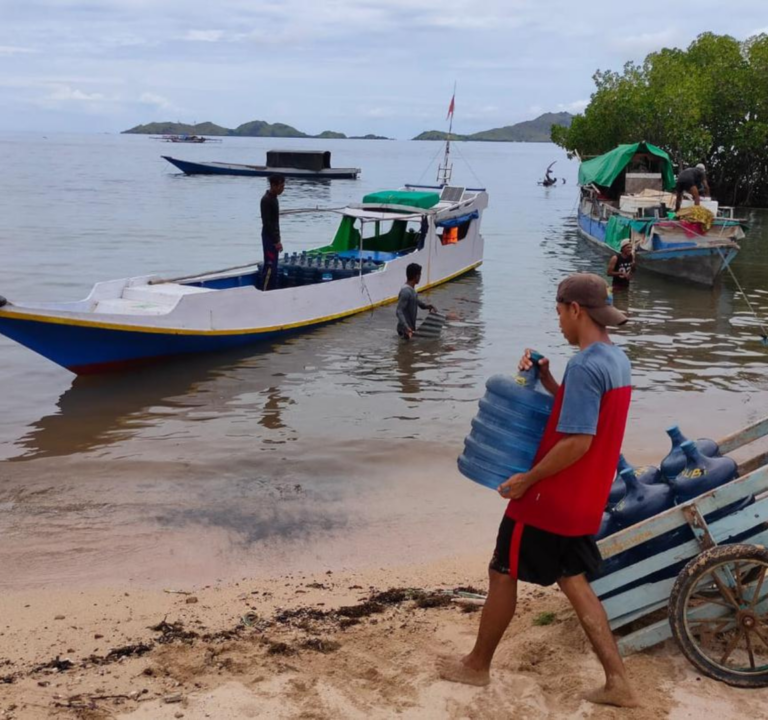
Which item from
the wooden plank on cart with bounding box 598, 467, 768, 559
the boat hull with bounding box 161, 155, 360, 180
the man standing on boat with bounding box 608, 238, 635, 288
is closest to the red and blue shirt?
the wooden plank on cart with bounding box 598, 467, 768, 559

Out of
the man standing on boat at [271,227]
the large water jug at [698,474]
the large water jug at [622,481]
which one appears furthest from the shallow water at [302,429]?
the large water jug at [698,474]

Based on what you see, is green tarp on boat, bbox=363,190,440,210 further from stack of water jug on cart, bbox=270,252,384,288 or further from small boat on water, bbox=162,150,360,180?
small boat on water, bbox=162,150,360,180

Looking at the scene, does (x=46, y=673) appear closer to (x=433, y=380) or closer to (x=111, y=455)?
(x=111, y=455)

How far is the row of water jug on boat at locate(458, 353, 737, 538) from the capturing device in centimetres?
369

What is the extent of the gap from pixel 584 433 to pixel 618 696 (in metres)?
1.11

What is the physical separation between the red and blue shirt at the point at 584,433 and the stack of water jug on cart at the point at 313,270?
11.4m

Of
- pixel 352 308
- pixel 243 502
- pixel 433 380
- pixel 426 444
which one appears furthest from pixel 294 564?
pixel 352 308

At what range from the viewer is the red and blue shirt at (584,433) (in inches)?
129

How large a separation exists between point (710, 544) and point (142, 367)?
8.89m

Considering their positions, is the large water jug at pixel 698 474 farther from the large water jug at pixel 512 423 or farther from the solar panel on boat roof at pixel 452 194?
the solar panel on boat roof at pixel 452 194

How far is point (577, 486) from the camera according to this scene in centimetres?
340

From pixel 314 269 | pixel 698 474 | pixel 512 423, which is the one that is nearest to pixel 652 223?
pixel 314 269

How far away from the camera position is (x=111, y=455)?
27.7 feet

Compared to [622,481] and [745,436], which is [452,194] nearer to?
[745,436]
